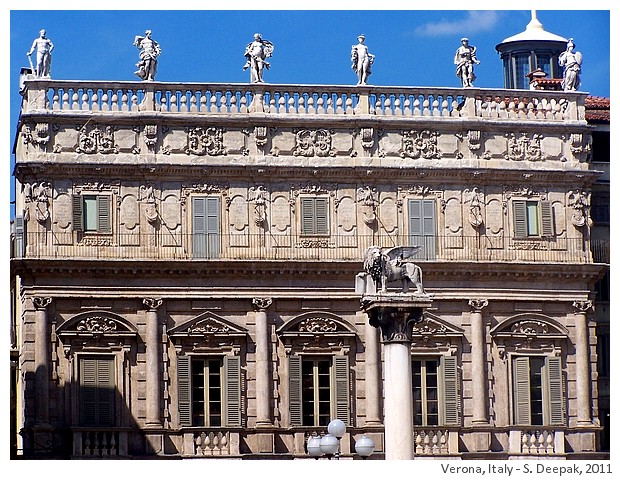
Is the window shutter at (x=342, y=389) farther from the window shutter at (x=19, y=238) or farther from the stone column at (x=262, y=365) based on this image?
the window shutter at (x=19, y=238)

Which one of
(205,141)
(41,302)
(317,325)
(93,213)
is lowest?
(317,325)

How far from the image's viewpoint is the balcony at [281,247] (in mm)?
67125

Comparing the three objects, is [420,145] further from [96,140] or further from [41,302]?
[41,302]

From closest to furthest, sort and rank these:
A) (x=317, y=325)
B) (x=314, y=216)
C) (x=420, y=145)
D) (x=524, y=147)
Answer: (x=317, y=325) < (x=314, y=216) < (x=420, y=145) < (x=524, y=147)

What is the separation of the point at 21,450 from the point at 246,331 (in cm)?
737

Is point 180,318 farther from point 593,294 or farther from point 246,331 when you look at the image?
point 593,294

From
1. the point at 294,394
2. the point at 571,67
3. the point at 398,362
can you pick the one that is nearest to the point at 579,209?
the point at 571,67

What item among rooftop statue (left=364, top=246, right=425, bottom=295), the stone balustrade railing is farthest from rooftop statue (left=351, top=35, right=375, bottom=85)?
rooftop statue (left=364, top=246, right=425, bottom=295)

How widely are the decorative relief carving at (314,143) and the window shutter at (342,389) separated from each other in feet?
20.6

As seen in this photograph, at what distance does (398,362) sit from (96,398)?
51.1 ft

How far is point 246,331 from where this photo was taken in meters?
67.4

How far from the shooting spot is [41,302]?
218 ft

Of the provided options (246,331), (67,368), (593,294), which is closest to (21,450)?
(67,368)

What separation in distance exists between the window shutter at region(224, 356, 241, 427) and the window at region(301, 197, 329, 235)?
4.52 meters
